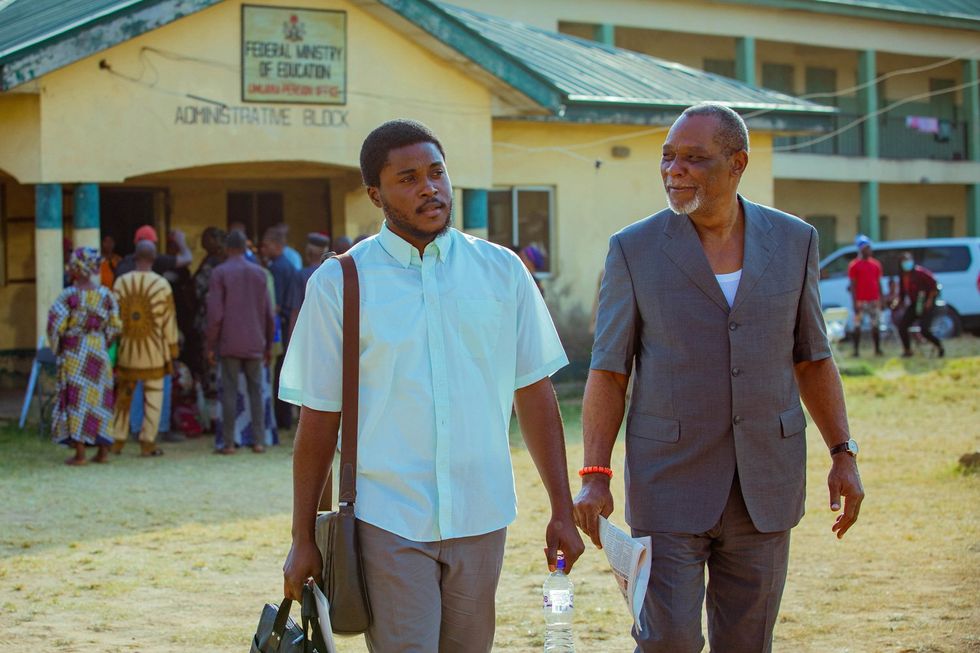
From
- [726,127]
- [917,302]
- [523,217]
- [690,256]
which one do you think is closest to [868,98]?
[917,302]

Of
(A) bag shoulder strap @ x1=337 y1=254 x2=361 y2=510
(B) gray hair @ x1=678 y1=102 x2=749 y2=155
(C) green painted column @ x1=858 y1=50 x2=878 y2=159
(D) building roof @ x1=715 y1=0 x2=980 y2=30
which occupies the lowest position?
(A) bag shoulder strap @ x1=337 y1=254 x2=361 y2=510

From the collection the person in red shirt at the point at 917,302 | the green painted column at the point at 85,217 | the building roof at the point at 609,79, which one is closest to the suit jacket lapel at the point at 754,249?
the green painted column at the point at 85,217

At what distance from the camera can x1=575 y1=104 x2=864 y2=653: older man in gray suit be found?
160 inches

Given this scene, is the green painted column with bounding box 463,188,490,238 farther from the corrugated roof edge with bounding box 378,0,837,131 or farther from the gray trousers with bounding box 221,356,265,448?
the gray trousers with bounding box 221,356,265,448

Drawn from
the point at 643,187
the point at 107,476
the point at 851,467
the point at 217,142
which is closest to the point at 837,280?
the point at 643,187

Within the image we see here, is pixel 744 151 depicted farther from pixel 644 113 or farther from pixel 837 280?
pixel 837 280

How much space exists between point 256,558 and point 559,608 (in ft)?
13.5

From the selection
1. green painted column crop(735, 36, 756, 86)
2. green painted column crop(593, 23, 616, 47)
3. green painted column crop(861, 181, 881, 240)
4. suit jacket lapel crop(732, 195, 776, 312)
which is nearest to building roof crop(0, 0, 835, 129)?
green painted column crop(593, 23, 616, 47)

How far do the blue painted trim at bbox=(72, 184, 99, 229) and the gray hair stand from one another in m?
10.0

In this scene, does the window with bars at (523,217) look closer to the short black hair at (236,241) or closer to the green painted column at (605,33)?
the short black hair at (236,241)

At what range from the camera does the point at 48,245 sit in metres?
13.1

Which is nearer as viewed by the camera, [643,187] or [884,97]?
[643,187]

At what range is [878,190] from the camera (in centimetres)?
3156

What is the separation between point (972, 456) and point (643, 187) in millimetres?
8415
